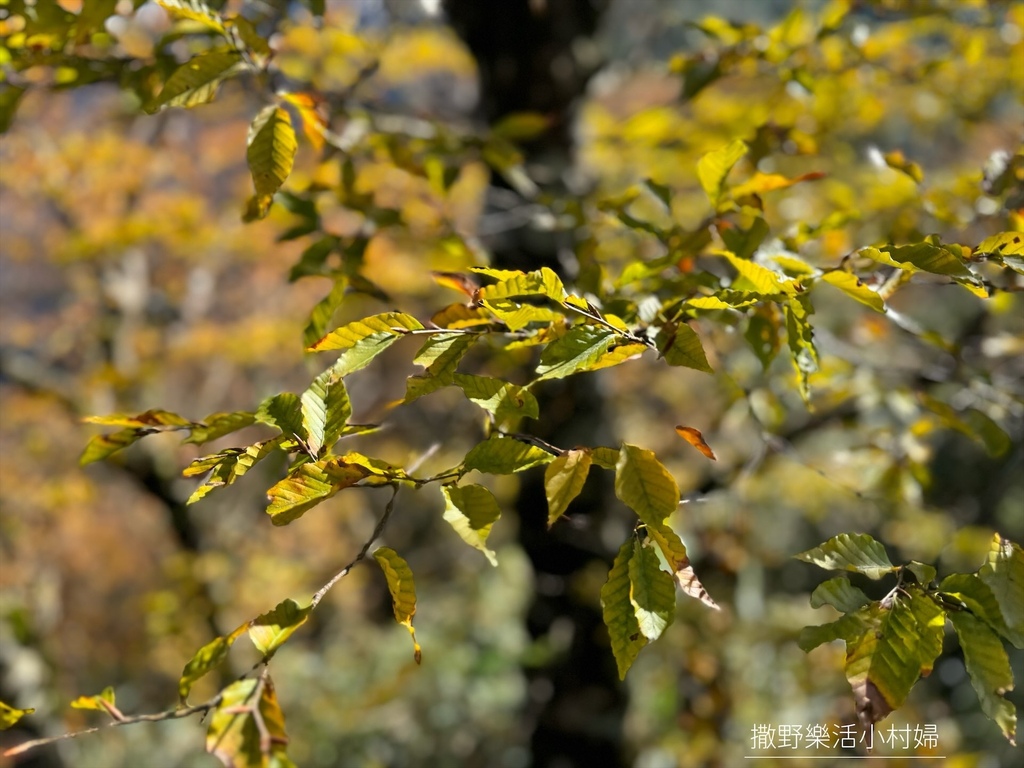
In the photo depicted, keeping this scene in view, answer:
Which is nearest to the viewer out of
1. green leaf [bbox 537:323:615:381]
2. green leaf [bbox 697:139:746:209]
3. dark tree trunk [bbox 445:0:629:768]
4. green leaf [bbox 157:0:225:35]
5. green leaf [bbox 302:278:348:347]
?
green leaf [bbox 537:323:615:381]

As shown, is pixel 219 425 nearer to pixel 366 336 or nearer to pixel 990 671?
pixel 366 336

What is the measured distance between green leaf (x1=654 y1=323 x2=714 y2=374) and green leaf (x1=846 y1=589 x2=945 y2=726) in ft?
0.93

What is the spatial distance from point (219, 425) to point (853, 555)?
2.32 feet

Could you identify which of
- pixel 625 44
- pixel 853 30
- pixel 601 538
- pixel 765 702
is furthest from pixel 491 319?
pixel 765 702

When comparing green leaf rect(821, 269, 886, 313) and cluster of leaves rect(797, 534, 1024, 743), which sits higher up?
green leaf rect(821, 269, 886, 313)

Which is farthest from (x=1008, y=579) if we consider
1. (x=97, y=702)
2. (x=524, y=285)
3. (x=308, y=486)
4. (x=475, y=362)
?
(x=475, y=362)

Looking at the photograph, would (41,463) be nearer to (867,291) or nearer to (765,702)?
(765,702)

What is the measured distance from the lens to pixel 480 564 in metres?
6.46

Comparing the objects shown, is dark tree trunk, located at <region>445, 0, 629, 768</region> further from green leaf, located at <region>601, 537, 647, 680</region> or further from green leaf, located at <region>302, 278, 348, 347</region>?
green leaf, located at <region>601, 537, 647, 680</region>

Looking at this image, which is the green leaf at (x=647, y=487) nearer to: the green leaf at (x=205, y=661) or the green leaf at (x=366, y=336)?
the green leaf at (x=366, y=336)

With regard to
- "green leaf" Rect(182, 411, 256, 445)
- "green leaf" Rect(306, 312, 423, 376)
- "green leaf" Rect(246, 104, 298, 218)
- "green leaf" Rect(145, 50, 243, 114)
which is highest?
"green leaf" Rect(145, 50, 243, 114)

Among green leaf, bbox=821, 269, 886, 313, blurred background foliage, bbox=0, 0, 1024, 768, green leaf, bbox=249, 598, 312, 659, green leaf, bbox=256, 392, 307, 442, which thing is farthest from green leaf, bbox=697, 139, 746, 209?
green leaf, bbox=249, 598, 312, 659

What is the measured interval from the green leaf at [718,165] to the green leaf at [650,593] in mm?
557

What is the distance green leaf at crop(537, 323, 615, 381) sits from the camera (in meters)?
0.72
